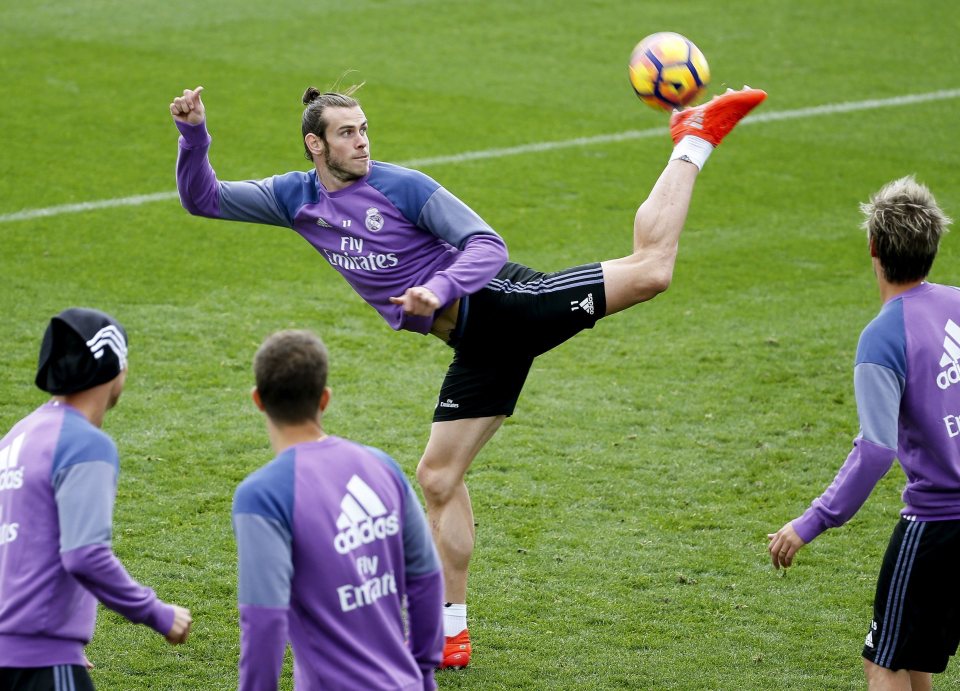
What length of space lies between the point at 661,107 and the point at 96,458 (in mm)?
4241

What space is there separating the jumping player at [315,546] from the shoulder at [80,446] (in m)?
0.57

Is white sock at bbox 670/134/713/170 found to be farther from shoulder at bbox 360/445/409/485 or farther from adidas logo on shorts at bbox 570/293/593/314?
shoulder at bbox 360/445/409/485

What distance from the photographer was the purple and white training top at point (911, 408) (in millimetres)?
4535

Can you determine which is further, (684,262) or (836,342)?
(684,262)

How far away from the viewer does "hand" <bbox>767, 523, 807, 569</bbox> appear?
4.70 metres

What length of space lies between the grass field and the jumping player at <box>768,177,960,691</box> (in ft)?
3.72

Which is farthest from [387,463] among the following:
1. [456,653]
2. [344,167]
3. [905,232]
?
[344,167]

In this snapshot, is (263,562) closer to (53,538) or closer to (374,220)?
(53,538)

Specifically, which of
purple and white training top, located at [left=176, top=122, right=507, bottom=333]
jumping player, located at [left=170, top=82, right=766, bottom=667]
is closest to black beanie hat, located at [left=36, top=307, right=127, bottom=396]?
purple and white training top, located at [left=176, top=122, right=507, bottom=333]

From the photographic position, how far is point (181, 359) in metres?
9.88

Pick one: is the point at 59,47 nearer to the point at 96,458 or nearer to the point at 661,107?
the point at 661,107

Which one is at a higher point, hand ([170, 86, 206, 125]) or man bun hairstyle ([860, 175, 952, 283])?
hand ([170, 86, 206, 125])

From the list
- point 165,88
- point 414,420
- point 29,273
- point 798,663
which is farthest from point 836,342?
point 165,88

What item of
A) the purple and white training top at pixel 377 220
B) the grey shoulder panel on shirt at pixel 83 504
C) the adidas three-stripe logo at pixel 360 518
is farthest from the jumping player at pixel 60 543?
the purple and white training top at pixel 377 220
